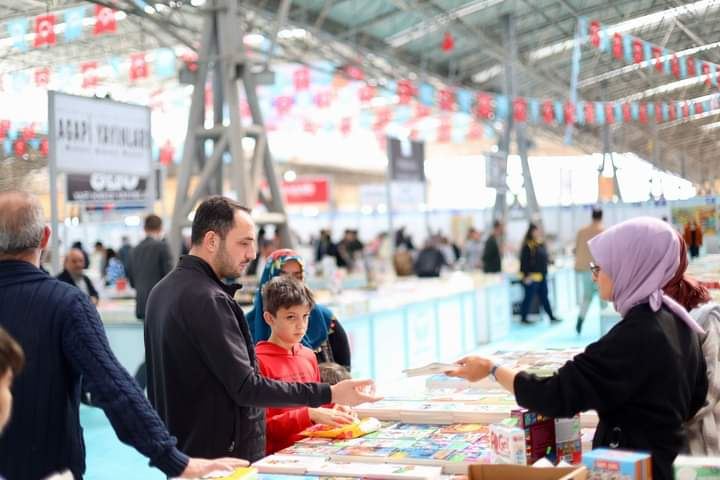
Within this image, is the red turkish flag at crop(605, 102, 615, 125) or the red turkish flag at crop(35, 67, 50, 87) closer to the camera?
the red turkish flag at crop(605, 102, 615, 125)

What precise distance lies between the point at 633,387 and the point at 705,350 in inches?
22.8

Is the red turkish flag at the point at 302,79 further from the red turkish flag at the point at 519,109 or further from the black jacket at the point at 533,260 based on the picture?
the black jacket at the point at 533,260

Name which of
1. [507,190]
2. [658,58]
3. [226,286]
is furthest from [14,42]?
[507,190]

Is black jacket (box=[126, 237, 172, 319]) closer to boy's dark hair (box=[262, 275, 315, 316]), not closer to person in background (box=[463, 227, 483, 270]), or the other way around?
boy's dark hair (box=[262, 275, 315, 316])

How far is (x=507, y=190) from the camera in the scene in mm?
16656

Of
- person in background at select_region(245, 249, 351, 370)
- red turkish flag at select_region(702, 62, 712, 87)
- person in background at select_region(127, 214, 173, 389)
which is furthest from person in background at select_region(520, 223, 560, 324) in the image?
person in background at select_region(245, 249, 351, 370)

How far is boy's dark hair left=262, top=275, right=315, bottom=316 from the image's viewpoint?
3.45 meters

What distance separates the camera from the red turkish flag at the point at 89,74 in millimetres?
9120

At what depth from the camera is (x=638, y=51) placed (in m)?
6.20

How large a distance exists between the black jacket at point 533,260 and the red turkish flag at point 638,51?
6.93 m

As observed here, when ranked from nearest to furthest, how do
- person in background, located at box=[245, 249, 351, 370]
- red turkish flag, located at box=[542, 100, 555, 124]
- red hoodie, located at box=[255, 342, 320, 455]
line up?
red hoodie, located at box=[255, 342, 320, 455] < person in background, located at box=[245, 249, 351, 370] < red turkish flag, located at box=[542, 100, 555, 124]

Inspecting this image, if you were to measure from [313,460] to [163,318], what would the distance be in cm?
62

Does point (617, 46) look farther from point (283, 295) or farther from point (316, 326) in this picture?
point (283, 295)

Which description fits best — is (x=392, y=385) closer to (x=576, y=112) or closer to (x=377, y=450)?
(x=377, y=450)
